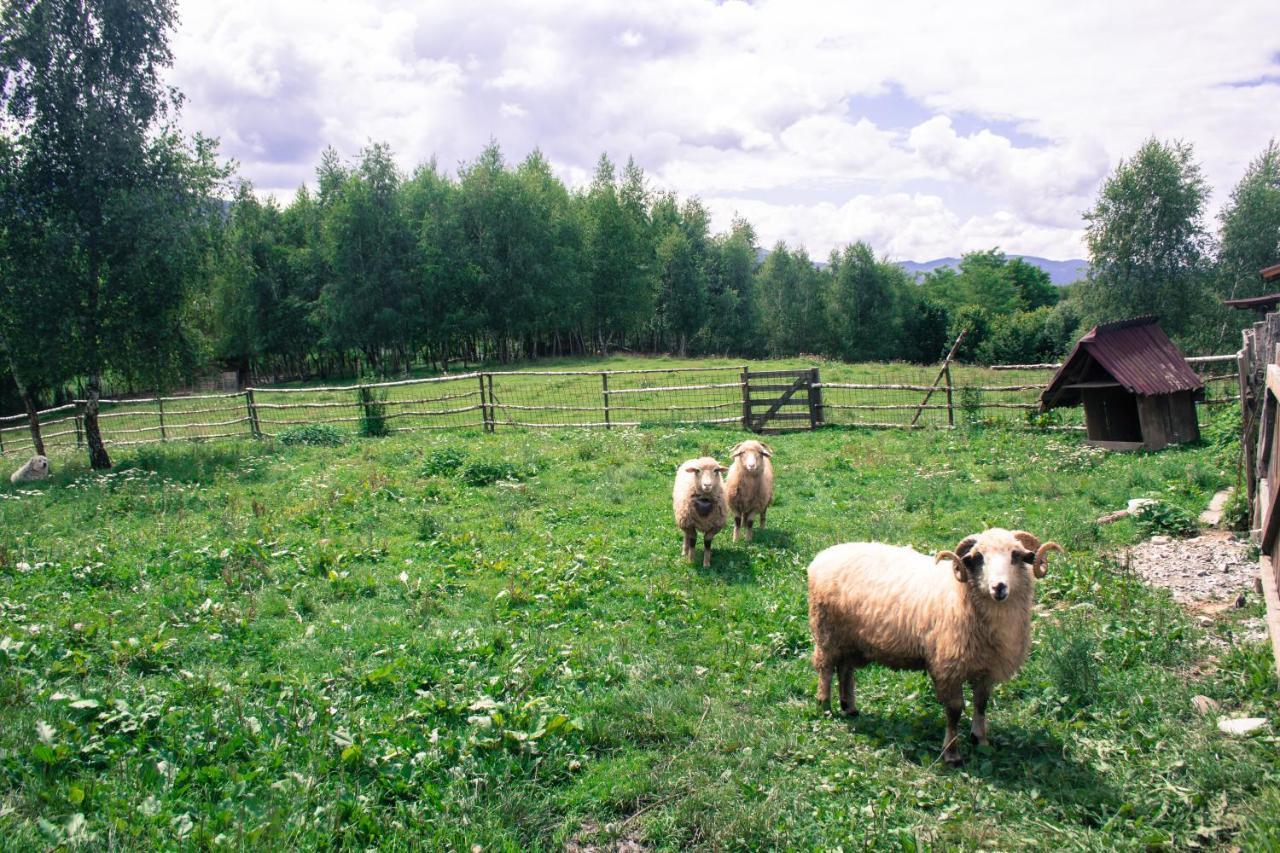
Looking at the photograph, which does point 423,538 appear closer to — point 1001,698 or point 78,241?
point 1001,698

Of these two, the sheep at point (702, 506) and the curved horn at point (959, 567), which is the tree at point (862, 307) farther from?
the curved horn at point (959, 567)

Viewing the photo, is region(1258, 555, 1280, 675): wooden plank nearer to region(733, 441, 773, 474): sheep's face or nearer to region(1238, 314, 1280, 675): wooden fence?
region(1238, 314, 1280, 675): wooden fence

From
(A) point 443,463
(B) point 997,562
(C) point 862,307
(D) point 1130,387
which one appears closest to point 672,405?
(A) point 443,463

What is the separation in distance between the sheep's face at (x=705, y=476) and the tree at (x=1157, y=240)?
36.8 metres

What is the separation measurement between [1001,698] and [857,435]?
11857 mm

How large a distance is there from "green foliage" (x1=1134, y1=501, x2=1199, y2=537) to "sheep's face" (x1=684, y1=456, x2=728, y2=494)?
4954mm

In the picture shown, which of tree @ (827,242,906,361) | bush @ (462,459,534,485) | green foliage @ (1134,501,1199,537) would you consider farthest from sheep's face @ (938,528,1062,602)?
tree @ (827,242,906,361)

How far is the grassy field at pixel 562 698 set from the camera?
4133 millimetres

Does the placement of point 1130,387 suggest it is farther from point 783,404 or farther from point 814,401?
point 783,404

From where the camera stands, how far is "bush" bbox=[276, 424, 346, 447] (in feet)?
63.0

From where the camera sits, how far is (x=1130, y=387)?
1267 cm

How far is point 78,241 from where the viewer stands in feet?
55.4

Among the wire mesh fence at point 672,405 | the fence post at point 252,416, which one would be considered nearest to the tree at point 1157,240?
the wire mesh fence at point 672,405

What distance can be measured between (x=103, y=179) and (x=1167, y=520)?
21.4 m
